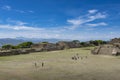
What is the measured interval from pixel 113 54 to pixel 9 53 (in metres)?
37.6

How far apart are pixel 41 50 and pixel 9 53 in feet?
58.4

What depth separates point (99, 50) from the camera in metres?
66.1

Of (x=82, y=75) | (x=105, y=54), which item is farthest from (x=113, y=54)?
(x=82, y=75)

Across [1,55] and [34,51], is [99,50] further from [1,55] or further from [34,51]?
[1,55]

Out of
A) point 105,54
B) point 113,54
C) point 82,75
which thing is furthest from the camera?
point 105,54

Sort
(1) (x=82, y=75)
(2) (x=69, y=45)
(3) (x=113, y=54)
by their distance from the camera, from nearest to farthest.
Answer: (1) (x=82, y=75), (3) (x=113, y=54), (2) (x=69, y=45)

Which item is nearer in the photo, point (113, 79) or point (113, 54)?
point (113, 79)

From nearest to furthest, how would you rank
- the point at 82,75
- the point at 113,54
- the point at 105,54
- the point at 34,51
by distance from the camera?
the point at 82,75, the point at 113,54, the point at 105,54, the point at 34,51

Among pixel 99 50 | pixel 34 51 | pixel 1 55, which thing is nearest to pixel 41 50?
pixel 34 51

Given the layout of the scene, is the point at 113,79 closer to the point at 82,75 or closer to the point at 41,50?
the point at 82,75

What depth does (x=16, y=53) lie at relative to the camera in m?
66.6

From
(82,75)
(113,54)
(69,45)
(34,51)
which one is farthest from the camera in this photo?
(69,45)

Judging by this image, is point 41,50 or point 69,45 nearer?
point 41,50

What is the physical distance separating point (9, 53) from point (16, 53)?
3010mm
